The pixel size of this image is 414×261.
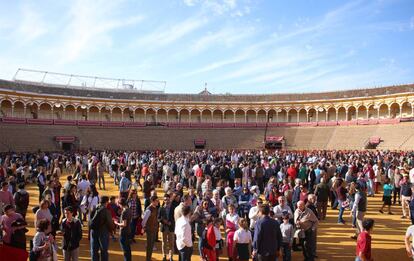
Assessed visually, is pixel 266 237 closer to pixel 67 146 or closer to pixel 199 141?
pixel 67 146

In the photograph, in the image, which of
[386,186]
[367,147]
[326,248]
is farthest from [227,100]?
[326,248]

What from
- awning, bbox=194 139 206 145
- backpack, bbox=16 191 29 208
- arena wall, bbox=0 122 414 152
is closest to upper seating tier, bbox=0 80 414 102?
arena wall, bbox=0 122 414 152

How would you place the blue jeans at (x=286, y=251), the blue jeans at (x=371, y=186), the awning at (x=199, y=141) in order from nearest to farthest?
the blue jeans at (x=286, y=251), the blue jeans at (x=371, y=186), the awning at (x=199, y=141)

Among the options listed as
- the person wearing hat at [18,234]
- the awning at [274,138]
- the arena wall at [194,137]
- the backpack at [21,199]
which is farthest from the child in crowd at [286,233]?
the awning at [274,138]

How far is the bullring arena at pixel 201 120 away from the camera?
45.9m

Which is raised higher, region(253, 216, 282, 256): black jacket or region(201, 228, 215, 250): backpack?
region(253, 216, 282, 256): black jacket

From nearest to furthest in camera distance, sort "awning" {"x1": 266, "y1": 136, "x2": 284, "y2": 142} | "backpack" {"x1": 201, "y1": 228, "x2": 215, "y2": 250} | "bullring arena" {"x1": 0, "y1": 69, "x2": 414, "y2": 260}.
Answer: "backpack" {"x1": 201, "y1": 228, "x2": 215, "y2": 250}, "bullring arena" {"x1": 0, "y1": 69, "x2": 414, "y2": 260}, "awning" {"x1": 266, "y1": 136, "x2": 284, "y2": 142}

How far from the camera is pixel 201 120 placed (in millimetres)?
62812

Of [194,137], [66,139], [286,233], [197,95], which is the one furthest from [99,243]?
[197,95]

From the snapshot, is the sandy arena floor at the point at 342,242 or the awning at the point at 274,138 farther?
the awning at the point at 274,138

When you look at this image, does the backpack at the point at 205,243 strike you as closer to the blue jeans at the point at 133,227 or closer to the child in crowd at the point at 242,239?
the child in crowd at the point at 242,239

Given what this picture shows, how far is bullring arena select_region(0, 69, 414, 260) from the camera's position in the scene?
151 feet

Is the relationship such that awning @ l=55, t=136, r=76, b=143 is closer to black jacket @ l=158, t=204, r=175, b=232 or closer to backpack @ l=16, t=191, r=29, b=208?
backpack @ l=16, t=191, r=29, b=208

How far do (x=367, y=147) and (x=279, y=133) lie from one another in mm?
13940
